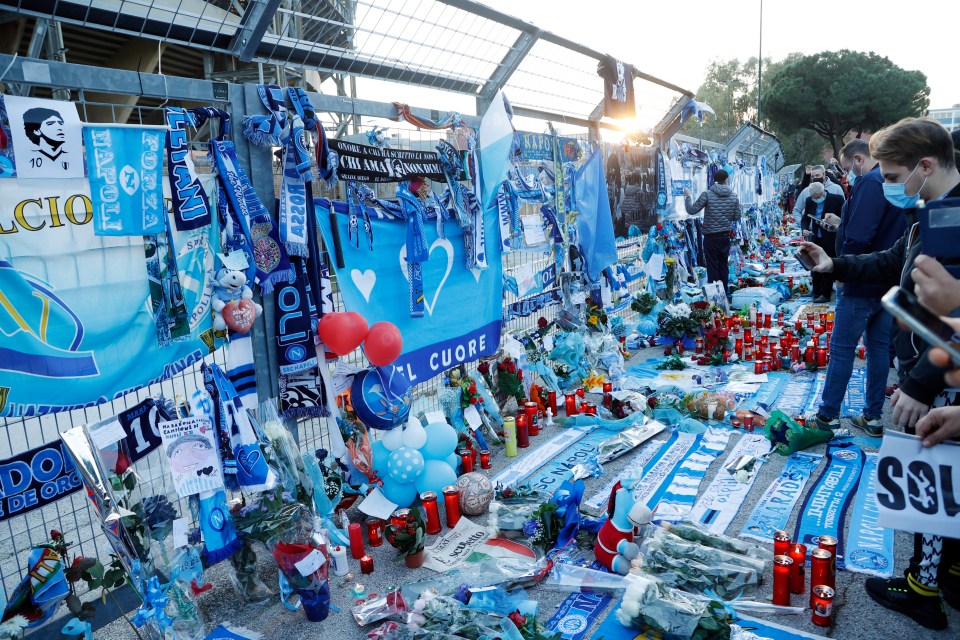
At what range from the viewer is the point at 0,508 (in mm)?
2465

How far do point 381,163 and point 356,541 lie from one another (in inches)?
86.4

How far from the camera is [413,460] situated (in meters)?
3.60

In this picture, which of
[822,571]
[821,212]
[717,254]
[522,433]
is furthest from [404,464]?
[821,212]

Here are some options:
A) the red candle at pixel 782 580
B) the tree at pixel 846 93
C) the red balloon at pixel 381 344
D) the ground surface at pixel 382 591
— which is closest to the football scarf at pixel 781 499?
the ground surface at pixel 382 591

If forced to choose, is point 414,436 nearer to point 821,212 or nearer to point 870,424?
point 870,424

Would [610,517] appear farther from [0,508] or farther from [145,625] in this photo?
[0,508]

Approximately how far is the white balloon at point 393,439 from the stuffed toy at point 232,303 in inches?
40.9

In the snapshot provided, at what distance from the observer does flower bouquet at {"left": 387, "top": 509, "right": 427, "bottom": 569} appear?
10.5 feet

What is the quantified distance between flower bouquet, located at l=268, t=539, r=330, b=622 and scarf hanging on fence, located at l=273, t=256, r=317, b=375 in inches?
39.6

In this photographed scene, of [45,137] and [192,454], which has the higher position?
[45,137]

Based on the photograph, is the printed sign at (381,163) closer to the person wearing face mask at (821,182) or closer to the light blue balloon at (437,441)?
the light blue balloon at (437,441)

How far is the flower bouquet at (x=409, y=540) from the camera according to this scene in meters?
3.20

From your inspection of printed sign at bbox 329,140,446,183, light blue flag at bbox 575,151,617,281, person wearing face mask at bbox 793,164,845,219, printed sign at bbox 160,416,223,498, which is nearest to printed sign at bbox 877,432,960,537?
printed sign at bbox 160,416,223,498

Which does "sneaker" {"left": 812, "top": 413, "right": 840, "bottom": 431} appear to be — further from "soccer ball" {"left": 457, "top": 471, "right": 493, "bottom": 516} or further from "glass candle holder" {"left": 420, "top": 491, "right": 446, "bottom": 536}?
"glass candle holder" {"left": 420, "top": 491, "right": 446, "bottom": 536}
